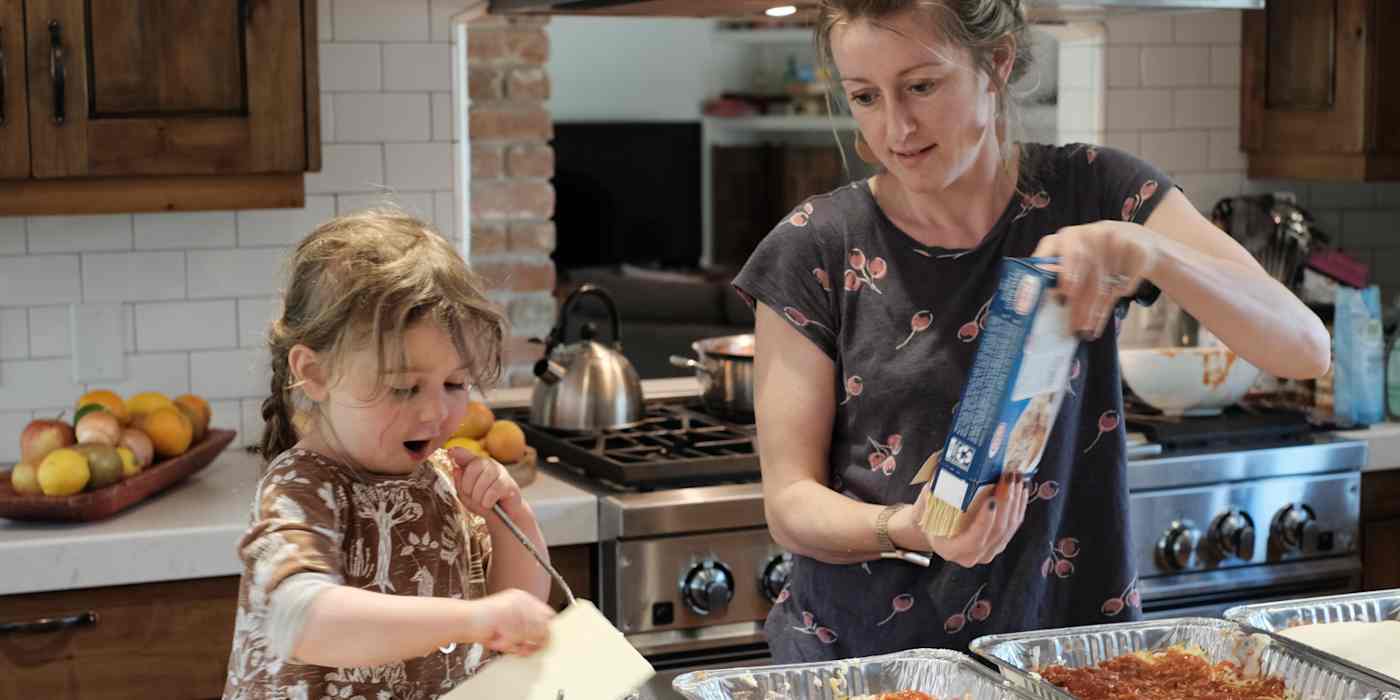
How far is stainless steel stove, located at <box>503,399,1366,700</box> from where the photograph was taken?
2.93 m

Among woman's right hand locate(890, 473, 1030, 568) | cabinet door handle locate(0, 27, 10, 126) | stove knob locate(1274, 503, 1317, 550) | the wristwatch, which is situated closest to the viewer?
woman's right hand locate(890, 473, 1030, 568)

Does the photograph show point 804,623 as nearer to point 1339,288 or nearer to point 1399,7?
point 1339,288

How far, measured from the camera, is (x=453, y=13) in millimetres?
3500

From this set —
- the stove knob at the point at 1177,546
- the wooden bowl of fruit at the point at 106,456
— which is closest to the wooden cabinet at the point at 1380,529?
the stove knob at the point at 1177,546

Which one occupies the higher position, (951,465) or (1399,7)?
(1399,7)

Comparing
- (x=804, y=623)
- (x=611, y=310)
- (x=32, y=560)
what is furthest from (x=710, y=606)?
(x=32, y=560)

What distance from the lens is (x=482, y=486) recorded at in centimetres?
169

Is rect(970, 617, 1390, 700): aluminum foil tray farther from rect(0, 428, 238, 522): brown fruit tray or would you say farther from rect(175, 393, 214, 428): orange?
rect(175, 393, 214, 428): orange

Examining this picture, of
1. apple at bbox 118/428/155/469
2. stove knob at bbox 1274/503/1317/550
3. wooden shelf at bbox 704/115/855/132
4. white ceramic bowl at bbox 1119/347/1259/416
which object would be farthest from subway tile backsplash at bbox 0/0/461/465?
wooden shelf at bbox 704/115/855/132

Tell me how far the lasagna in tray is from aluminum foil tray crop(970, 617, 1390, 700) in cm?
1

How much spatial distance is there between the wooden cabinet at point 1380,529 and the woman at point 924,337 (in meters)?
1.72

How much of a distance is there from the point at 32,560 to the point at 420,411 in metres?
1.34

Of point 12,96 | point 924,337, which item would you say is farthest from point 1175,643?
point 12,96

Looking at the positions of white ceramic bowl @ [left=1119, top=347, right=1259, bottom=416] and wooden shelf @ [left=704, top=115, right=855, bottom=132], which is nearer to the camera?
white ceramic bowl @ [left=1119, top=347, right=1259, bottom=416]
